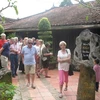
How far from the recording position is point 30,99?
695cm

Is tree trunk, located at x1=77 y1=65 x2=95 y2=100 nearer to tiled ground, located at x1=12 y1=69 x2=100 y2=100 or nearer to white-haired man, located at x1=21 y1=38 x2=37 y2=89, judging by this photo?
tiled ground, located at x1=12 y1=69 x2=100 y2=100

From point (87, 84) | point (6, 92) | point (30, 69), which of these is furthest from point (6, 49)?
point (6, 92)

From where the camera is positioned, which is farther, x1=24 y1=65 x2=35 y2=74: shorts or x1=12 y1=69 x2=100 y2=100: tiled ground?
x1=24 y1=65 x2=35 y2=74: shorts

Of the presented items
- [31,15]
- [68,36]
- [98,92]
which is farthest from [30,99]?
[31,15]

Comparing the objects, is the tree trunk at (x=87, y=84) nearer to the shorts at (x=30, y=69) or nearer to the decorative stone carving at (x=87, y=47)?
the shorts at (x=30, y=69)

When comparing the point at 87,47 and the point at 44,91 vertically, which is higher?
the point at 87,47

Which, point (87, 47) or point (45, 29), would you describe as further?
point (45, 29)

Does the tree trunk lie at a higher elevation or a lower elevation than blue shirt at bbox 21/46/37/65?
lower

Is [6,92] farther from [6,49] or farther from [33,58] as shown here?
[6,49]

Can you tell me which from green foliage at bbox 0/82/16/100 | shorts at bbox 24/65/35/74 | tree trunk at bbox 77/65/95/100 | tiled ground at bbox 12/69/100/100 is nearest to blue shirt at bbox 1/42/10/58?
tiled ground at bbox 12/69/100/100

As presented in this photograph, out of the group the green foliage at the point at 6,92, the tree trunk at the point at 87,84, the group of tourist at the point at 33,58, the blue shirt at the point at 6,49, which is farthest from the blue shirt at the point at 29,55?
the green foliage at the point at 6,92

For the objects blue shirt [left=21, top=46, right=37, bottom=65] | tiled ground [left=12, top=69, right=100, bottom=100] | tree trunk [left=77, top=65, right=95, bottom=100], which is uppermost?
blue shirt [left=21, top=46, right=37, bottom=65]

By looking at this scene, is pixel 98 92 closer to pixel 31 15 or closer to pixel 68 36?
pixel 68 36

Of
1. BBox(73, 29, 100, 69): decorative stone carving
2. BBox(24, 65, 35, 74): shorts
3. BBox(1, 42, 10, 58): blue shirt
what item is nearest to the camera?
BBox(24, 65, 35, 74): shorts
